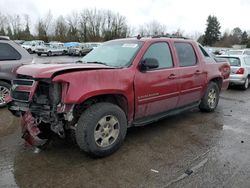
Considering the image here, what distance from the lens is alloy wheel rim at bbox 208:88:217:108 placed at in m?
6.39

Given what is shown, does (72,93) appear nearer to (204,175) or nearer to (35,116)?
(35,116)

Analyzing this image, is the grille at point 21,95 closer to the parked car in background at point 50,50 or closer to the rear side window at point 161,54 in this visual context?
the rear side window at point 161,54

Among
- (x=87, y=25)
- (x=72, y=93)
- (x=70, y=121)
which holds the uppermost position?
(x=87, y=25)

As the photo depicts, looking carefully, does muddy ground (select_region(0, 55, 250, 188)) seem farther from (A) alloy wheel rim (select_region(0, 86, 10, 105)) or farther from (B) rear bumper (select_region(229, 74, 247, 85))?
(B) rear bumper (select_region(229, 74, 247, 85))

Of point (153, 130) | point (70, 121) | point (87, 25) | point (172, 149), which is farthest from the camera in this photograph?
point (87, 25)

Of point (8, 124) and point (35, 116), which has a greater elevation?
point (35, 116)

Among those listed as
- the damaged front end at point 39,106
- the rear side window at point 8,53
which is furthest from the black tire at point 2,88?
the damaged front end at point 39,106

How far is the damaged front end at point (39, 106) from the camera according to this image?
346cm

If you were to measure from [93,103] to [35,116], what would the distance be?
88 centimetres

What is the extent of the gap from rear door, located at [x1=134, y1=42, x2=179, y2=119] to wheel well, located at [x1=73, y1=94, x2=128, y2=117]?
236mm

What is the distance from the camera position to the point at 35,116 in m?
3.75

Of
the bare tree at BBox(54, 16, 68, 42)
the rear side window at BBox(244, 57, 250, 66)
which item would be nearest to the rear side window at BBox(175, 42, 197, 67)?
the rear side window at BBox(244, 57, 250, 66)

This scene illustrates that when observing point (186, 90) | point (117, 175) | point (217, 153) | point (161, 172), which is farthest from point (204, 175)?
point (186, 90)

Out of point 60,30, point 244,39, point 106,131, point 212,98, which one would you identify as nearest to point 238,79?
point 212,98
